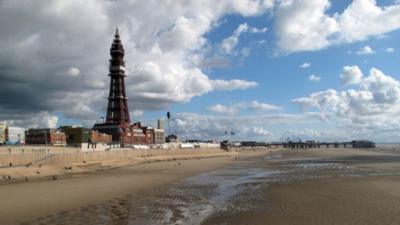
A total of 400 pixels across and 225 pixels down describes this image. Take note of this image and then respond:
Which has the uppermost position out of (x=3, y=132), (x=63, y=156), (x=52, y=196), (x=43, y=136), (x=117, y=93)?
(x=117, y=93)

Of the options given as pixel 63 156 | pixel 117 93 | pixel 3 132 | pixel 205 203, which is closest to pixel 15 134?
pixel 3 132

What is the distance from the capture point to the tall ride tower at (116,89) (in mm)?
158625

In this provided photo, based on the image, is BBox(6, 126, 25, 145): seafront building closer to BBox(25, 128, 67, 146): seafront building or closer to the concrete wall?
BBox(25, 128, 67, 146): seafront building

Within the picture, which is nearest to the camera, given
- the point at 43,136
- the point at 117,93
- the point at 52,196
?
the point at 52,196

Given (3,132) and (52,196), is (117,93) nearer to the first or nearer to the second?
(3,132)

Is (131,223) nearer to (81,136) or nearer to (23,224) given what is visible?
(23,224)

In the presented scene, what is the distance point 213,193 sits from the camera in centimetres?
2992

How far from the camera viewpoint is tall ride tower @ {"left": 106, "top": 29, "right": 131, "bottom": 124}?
520 ft

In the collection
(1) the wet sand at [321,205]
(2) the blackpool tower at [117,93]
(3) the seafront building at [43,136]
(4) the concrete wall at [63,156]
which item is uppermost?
(2) the blackpool tower at [117,93]

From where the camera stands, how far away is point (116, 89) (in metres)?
161

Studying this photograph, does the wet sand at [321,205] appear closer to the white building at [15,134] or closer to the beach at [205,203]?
the beach at [205,203]

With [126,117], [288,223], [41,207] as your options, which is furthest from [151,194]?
[126,117]

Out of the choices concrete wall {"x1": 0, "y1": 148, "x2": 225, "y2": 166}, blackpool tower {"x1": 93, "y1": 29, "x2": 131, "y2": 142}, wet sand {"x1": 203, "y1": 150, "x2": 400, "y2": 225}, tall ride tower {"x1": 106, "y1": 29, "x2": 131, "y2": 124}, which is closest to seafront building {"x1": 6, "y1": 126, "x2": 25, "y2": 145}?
blackpool tower {"x1": 93, "y1": 29, "x2": 131, "y2": 142}

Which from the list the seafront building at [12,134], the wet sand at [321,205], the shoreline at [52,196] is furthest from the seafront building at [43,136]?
the wet sand at [321,205]
